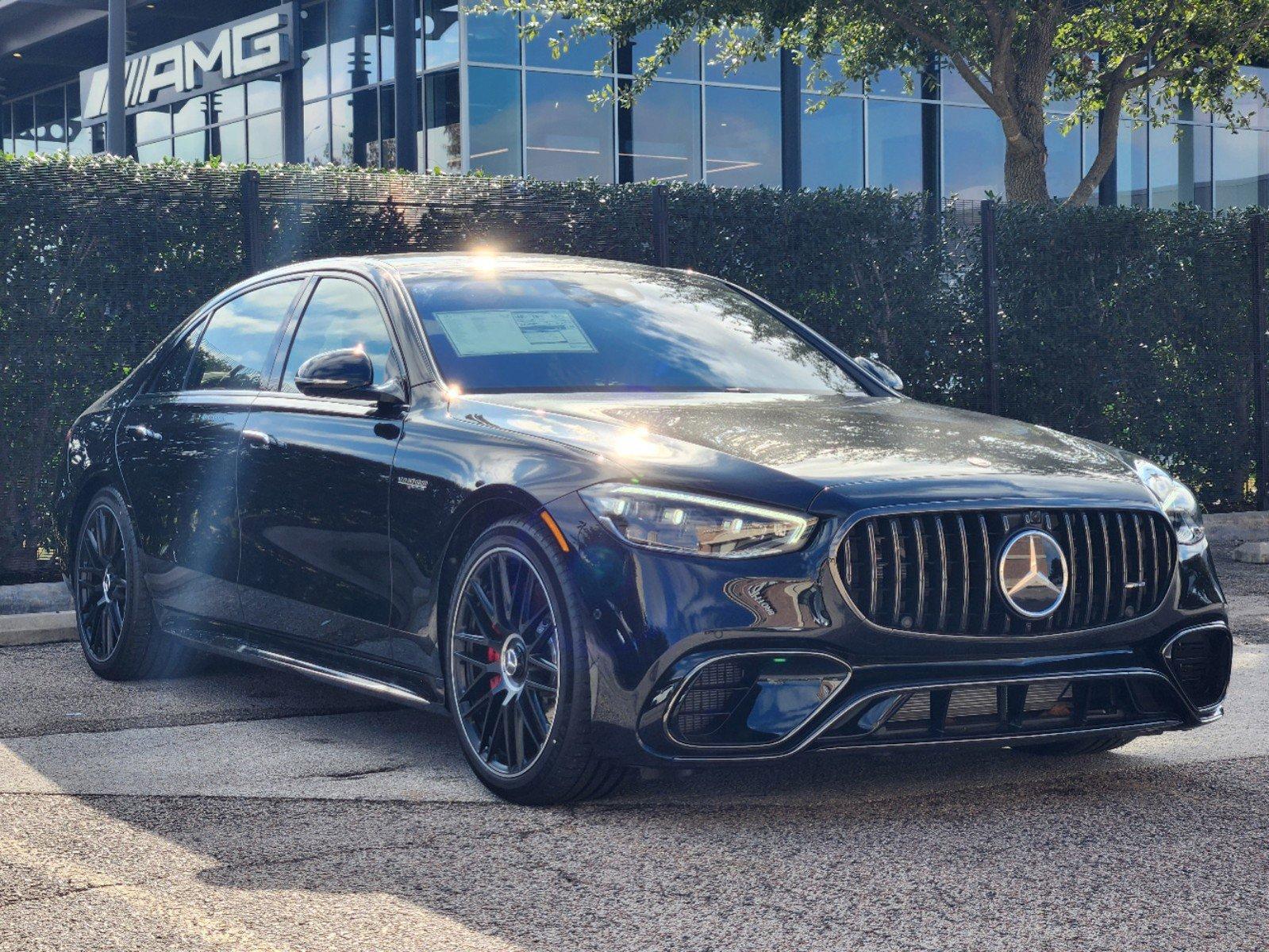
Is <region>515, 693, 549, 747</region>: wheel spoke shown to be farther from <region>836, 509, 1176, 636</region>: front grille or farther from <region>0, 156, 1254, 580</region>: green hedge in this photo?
<region>0, 156, 1254, 580</region>: green hedge

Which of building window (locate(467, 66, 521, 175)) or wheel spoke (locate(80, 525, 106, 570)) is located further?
building window (locate(467, 66, 521, 175))

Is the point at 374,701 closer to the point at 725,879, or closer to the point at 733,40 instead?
the point at 725,879

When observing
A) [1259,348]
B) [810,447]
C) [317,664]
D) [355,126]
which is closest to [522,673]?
[810,447]

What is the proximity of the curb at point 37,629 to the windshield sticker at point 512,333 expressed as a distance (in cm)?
357

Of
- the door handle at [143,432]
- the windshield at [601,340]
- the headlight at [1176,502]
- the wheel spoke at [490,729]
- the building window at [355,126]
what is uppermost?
the building window at [355,126]

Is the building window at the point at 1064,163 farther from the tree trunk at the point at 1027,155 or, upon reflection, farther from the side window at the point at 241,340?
the side window at the point at 241,340

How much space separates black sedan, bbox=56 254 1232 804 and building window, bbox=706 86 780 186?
73.9ft

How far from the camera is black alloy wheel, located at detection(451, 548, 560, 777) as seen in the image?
487cm

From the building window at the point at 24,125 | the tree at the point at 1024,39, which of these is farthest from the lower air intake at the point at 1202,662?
the building window at the point at 24,125

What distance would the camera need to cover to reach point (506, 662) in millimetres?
5012

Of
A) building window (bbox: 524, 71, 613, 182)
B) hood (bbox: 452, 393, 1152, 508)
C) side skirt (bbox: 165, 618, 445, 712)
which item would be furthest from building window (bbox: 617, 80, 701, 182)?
hood (bbox: 452, 393, 1152, 508)

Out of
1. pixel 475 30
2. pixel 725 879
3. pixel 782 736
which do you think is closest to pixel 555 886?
pixel 725 879

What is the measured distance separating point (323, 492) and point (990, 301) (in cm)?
779

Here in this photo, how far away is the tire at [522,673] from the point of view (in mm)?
4730
